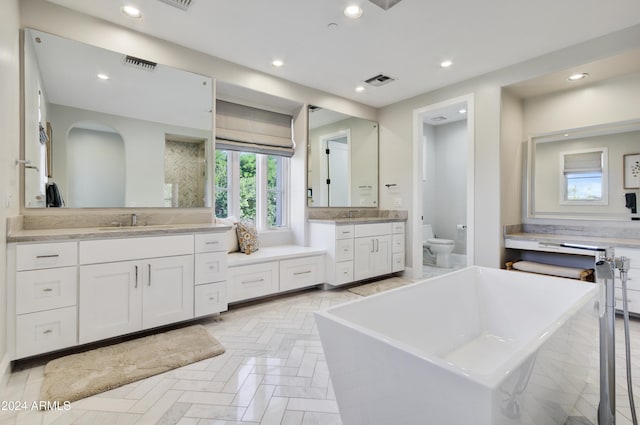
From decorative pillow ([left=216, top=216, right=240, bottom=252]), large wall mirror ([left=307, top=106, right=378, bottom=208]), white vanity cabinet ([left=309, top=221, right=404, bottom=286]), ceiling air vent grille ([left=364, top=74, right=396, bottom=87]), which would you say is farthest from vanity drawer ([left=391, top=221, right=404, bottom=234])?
decorative pillow ([left=216, top=216, right=240, bottom=252])

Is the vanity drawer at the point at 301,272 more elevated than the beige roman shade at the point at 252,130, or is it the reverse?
the beige roman shade at the point at 252,130

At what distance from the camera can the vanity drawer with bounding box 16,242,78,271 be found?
73.8 inches

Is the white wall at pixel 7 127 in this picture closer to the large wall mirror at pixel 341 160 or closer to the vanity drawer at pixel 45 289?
the vanity drawer at pixel 45 289

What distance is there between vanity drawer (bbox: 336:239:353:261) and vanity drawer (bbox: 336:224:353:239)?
0.16 feet

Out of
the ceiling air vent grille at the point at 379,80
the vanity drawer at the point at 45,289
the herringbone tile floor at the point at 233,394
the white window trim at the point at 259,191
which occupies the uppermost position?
the ceiling air vent grille at the point at 379,80

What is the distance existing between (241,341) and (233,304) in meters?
0.84

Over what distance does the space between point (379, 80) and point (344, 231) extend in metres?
1.87

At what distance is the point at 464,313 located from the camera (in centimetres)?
218

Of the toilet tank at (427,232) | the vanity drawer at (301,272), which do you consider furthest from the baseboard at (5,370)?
the toilet tank at (427,232)

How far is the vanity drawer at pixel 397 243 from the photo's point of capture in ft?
13.9

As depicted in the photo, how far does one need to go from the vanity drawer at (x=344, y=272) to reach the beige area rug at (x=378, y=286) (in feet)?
0.52

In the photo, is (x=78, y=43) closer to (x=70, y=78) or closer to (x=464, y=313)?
(x=70, y=78)

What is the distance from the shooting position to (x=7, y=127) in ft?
6.19

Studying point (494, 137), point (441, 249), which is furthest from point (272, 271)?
point (441, 249)
